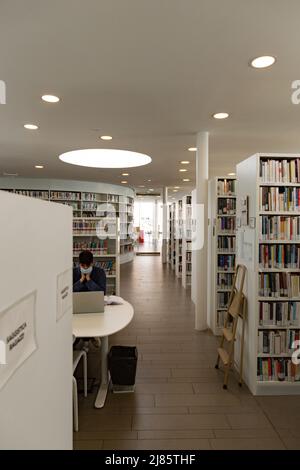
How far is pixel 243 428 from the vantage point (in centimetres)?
248

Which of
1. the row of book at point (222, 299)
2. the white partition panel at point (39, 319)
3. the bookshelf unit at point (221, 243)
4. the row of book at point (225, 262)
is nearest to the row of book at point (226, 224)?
the bookshelf unit at point (221, 243)

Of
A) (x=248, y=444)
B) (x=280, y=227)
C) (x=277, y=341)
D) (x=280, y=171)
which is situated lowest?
(x=248, y=444)

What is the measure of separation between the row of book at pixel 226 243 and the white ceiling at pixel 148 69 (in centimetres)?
169

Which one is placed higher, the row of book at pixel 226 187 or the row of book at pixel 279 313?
the row of book at pixel 226 187

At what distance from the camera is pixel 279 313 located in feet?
10.1

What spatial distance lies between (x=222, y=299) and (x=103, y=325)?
2.57 m

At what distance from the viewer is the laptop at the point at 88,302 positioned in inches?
118

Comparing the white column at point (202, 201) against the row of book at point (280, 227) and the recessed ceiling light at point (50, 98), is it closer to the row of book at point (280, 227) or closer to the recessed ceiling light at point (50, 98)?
the row of book at point (280, 227)

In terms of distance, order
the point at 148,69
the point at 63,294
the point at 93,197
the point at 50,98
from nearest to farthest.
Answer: the point at 63,294, the point at 148,69, the point at 50,98, the point at 93,197

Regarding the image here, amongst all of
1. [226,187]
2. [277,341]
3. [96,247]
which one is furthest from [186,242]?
[277,341]

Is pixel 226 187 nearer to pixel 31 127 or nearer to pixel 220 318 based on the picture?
pixel 220 318

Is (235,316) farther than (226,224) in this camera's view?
No

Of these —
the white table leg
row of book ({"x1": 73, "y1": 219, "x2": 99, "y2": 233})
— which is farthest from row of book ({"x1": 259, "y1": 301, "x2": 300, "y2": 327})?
→ row of book ({"x1": 73, "y1": 219, "x2": 99, "y2": 233})

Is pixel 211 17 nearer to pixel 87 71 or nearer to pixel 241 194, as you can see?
pixel 87 71
